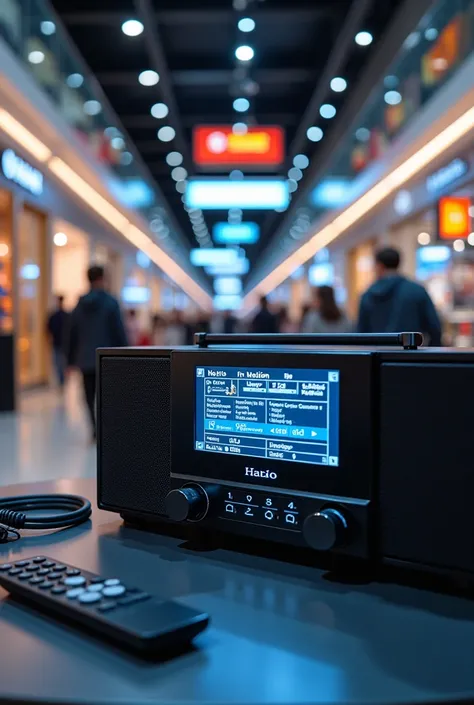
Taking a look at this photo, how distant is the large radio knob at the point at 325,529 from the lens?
0.97 meters

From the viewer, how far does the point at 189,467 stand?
1199 millimetres

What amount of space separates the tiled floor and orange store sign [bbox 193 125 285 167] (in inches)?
146

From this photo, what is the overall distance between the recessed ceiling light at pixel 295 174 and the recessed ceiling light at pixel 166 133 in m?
4.24

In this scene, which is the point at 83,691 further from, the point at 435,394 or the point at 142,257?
the point at 142,257

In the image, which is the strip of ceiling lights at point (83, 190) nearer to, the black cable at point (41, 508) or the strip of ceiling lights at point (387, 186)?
the strip of ceiling lights at point (387, 186)

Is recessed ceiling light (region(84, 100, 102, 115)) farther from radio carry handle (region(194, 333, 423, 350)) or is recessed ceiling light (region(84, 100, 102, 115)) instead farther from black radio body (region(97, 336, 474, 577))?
black radio body (region(97, 336, 474, 577))

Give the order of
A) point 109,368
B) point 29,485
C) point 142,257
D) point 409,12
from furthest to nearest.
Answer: point 142,257, point 409,12, point 29,485, point 109,368

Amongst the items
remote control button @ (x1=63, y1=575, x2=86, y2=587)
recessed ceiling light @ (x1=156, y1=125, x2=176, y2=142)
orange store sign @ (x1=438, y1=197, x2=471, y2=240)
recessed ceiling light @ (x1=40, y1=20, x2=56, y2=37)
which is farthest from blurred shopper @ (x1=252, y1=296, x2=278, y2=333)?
remote control button @ (x1=63, y1=575, x2=86, y2=587)

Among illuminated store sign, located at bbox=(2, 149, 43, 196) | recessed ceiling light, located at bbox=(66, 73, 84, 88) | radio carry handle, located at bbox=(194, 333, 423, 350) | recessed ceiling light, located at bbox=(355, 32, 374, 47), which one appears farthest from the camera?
recessed ceiling light, located at bbox=(66, 73, 84, 88)

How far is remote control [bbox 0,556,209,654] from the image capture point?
2.57 ft

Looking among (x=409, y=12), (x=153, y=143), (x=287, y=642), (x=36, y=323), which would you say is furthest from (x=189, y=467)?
(x=153, y=143)

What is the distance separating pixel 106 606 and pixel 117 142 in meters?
14.5

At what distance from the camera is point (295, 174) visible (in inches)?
827

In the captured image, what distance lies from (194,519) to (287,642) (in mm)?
361
